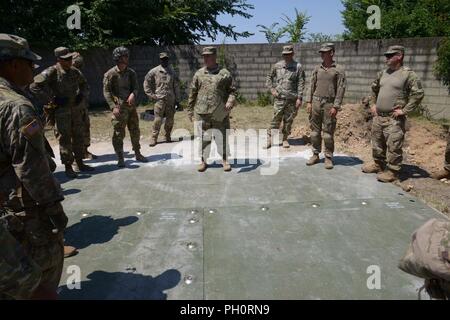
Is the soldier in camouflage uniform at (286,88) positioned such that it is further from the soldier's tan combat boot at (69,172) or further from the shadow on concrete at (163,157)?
the soldier's tan combat boot at (69,172)

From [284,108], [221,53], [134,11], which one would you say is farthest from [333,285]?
[134,11]

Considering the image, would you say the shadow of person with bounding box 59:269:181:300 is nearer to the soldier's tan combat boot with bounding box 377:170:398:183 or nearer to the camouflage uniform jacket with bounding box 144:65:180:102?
the soldier's tan combat boot with bounding box 377:170:398:183

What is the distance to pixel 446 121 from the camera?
8922 mm

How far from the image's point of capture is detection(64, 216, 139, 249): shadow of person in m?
3.75

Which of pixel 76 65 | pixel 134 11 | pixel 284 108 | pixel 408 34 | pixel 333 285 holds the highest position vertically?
pixel 134 11

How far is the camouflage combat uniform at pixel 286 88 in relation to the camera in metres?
7.10

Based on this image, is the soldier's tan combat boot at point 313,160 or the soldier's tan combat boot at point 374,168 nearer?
the soldier's tan combat boot at point 374,168

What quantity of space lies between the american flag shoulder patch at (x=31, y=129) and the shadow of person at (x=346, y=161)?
498cm

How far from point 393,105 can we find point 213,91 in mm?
2564

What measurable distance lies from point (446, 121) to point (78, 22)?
10916 mm

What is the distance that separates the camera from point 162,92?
7.75 m

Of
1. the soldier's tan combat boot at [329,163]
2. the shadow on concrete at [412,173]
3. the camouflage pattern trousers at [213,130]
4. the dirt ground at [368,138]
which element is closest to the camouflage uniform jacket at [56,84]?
the camouflage pattern trousers at [213,130]
